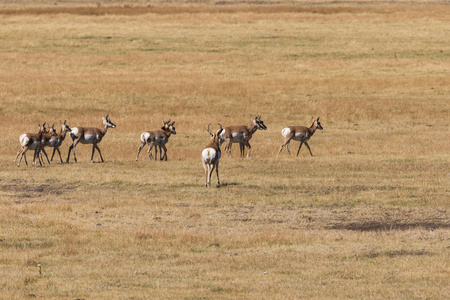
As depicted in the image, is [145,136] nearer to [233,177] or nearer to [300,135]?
[233,177]

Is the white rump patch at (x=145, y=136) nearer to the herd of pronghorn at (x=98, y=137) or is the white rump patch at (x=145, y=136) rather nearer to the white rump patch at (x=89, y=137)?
the herd of pronghorn at (x=98, y=137)

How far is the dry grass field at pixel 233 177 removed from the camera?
47.0 ft

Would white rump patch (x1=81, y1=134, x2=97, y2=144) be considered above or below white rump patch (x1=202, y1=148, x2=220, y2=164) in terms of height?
above

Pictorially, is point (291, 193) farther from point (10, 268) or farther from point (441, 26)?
point (441, 26)

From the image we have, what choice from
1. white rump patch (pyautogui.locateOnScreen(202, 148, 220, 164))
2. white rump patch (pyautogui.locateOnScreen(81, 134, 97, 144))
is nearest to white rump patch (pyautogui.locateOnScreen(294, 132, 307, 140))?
white rump patch (pyautogui.locateOnScreen(81, 134, 97, 144))

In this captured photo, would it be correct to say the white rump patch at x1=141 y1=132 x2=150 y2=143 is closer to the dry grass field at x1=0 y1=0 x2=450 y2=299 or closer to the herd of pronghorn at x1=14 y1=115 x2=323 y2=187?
the herd of pronghorn at x1=14 y1=115 x2=323 y2=187

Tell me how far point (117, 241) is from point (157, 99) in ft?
91.4

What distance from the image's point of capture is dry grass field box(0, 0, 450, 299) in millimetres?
14312

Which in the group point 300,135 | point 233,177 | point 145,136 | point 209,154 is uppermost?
point 145,136

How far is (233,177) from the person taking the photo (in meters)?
25.2

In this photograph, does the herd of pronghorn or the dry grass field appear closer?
the dry grass field

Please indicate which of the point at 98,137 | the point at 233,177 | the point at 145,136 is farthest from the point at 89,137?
the point at 233,177

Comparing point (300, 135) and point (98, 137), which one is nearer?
point (98, 137)

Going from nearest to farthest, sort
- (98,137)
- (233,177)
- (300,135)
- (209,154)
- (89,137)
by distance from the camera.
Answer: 1. (209,154)
2. (233,177)
3. (89,137)
4. (98,137)
5. (300,135)
